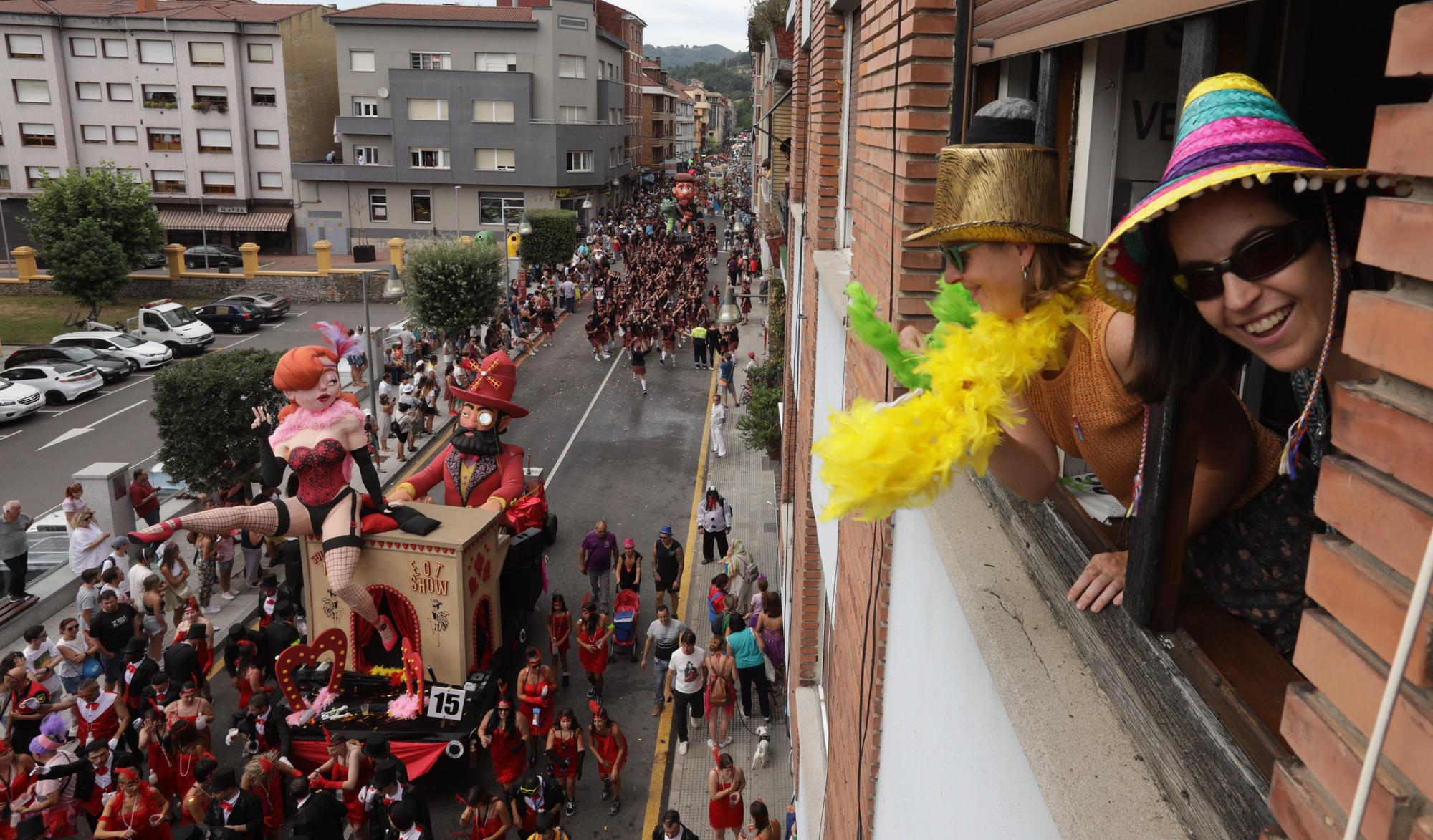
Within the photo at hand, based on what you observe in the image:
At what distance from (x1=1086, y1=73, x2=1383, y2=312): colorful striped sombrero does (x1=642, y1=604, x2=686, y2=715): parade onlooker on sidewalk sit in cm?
1069

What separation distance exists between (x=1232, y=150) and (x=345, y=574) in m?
9.82

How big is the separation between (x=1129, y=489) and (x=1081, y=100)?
1.47 meters

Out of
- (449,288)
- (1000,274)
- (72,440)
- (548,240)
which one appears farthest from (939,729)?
(548,240)

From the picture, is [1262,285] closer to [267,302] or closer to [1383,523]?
[1383,523]

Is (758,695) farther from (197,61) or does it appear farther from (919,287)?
(197,61)

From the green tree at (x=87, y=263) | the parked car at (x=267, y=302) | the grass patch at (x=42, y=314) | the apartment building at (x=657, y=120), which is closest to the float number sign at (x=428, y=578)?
the grass patch at (x=42, y=314)

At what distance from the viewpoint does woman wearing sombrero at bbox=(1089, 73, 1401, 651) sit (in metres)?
1.59

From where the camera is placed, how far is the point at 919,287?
13.4 feet

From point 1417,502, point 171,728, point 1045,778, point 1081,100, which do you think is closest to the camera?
point 1417,502

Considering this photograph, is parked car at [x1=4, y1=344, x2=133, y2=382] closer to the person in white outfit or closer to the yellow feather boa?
the person in white outfit

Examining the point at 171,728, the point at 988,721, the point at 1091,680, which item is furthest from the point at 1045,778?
the point at 171,728

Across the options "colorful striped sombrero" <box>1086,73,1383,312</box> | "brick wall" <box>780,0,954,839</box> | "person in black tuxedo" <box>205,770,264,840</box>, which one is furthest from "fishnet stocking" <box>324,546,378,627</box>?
"colorful striped sombrero" <box>1086,73,1383,312</box>

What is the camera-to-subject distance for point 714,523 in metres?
16.2

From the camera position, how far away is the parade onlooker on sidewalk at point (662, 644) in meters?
12.1
